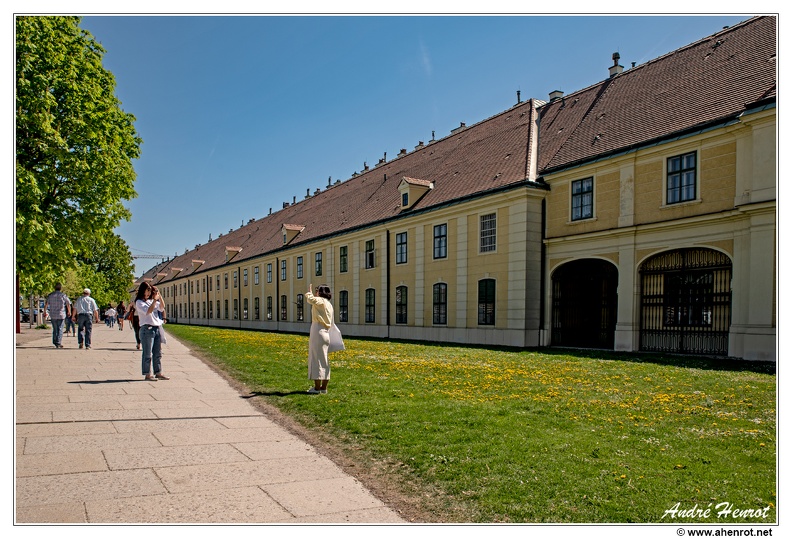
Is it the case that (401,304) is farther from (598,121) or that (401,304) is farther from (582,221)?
(598,121)

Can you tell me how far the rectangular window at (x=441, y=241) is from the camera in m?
27.6

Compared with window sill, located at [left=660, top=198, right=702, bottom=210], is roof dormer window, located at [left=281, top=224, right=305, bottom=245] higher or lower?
higher

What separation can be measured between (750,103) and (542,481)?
1539cm

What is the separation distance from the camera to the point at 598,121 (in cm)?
2302

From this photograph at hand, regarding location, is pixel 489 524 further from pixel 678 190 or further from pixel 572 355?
pixel 678 190

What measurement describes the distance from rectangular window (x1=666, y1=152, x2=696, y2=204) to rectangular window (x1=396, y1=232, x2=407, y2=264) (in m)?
14.4

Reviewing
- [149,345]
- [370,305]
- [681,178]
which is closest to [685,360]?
[681,178]

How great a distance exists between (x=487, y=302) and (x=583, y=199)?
19.0 feet

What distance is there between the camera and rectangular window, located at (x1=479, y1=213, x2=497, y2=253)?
24.6 metres

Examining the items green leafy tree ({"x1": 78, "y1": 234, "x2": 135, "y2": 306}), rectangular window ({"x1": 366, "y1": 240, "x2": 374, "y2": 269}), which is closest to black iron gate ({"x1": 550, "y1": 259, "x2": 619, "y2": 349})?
rectangular window ({"x1": 366, "y1": 240, "x2": 374, "y2": 269})

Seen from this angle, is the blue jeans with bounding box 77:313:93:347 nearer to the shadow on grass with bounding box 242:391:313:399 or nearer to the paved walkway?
the paved walkway

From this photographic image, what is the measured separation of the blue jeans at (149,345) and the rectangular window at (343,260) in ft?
80.4

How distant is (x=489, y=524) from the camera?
415 centimetres

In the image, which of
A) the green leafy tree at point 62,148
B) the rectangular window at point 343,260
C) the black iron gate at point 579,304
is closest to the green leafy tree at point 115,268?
the rectangular window at point 343,260
